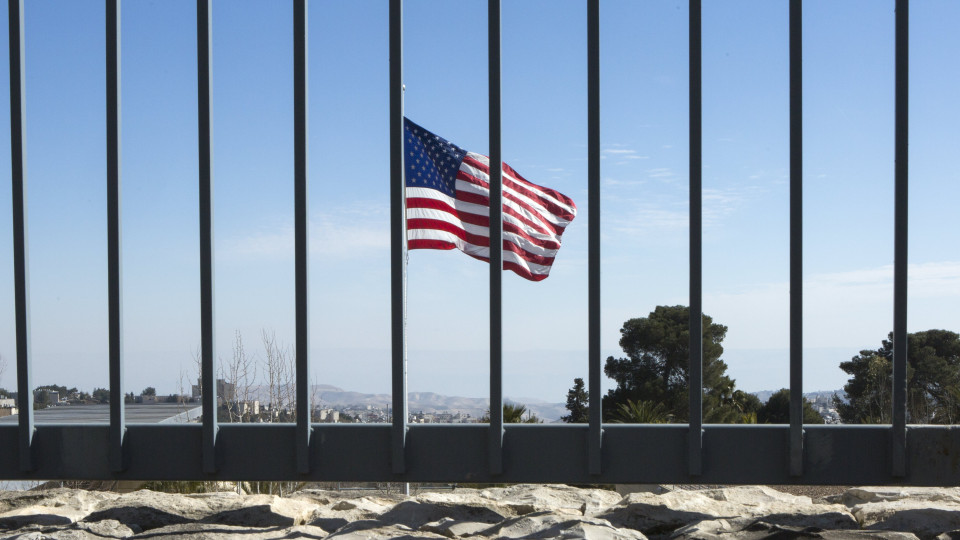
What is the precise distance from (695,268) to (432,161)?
425 cm

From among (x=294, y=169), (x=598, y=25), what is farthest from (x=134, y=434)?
(x=598, y=25)

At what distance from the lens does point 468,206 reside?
28.7 feet

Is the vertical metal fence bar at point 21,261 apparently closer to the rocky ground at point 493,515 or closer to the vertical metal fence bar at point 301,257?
the rocky ground at point 493,515

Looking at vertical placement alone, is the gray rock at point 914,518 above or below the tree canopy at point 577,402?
above

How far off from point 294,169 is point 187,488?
482cm

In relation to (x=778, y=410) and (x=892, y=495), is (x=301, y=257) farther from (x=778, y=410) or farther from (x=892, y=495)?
(x=778, y=410)

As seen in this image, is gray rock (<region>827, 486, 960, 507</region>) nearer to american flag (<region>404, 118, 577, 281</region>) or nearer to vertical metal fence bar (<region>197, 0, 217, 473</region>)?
american flag (<region>404, 118, 577, 281</region>)

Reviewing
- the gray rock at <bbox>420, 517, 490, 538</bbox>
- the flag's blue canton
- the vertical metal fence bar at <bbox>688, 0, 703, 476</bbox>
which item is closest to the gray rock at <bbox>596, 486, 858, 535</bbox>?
the vertical metal fence bar at <bbox>688, 0, 703, 476</bbox>

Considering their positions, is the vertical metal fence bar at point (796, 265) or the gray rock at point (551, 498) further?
the gray rock at point (551, 498)

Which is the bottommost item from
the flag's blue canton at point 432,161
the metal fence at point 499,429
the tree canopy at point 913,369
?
the tree canopy at point 913,369

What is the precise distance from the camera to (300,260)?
5.47 meters

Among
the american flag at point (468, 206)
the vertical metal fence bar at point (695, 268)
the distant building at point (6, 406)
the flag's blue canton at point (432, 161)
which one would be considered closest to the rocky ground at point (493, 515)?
the vertical metal fence bar at point (695, 268)

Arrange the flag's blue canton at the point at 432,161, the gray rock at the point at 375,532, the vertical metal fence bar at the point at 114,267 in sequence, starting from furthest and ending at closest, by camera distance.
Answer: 1. the flag's blue canton at the point at 432,161
2. the vertical metal fence bar at the point at 114,267
3. the gray rock at the point at 375,532

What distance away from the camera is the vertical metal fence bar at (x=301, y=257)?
5449mm
